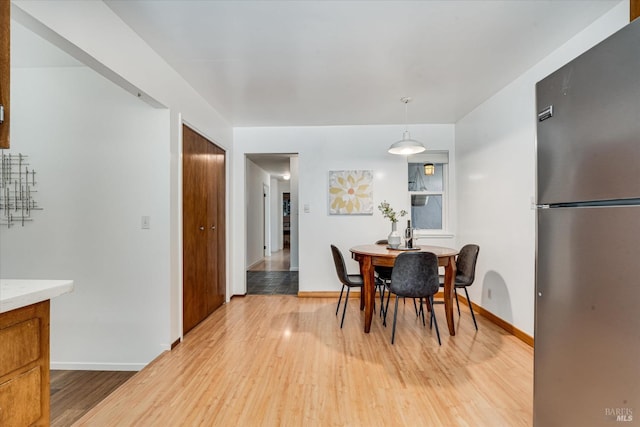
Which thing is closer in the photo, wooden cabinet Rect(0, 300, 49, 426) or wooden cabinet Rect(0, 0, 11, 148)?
wooden cabinet Rect(0, 300, 49, 426)

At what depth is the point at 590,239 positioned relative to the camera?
944 mm

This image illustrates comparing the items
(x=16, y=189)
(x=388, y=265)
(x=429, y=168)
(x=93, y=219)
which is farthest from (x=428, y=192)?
(x=16, y=189)

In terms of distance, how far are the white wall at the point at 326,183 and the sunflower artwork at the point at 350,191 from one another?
0.08 m

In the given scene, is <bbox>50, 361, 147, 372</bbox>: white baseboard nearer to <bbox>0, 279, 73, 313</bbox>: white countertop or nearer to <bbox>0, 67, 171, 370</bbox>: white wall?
<bbox>0, 67, 171, 370</bbox>: white wall

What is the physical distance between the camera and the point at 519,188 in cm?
271

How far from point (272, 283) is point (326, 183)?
2.07 meters

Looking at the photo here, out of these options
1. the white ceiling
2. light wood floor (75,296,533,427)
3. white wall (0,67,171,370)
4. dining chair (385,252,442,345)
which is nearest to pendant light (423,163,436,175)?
the white ceiling

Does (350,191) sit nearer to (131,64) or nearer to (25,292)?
(131,64)

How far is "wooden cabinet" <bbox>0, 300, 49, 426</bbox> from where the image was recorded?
880 mm

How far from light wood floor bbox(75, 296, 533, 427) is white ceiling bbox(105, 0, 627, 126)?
7.99 feet

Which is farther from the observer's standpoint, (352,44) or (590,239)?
(352,44)

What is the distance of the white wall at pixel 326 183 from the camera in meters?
4.16

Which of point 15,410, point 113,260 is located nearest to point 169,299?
point 113,260

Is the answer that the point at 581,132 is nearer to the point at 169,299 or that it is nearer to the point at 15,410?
the point at 15,410
